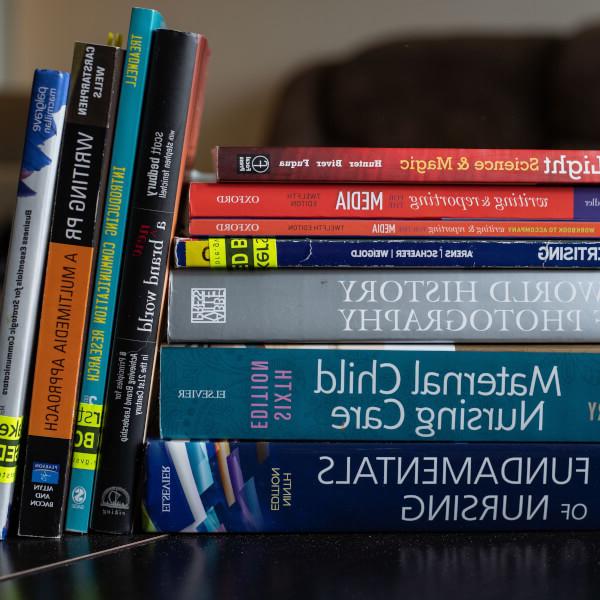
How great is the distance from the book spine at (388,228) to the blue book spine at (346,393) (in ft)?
0.29

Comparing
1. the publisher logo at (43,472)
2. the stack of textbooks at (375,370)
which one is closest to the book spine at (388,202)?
the stack of textbooks at (375,370)

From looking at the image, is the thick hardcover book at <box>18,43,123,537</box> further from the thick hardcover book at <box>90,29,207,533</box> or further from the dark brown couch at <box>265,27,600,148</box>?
the dark brown couch at <box>265,27,600,148</box>

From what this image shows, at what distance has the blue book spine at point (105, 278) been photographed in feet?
1.69

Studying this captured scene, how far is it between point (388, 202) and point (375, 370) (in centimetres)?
13

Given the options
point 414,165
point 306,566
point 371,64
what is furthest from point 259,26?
point 306,566

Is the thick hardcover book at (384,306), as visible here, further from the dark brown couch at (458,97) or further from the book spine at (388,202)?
the dark brown couch at (458,97)

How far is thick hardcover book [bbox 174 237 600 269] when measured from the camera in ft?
1.70

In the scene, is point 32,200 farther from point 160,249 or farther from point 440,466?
point 440,466

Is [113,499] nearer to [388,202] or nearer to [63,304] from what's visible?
[63,304]

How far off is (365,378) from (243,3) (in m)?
0.59

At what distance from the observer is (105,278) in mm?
515

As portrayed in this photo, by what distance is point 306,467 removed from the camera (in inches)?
20.3

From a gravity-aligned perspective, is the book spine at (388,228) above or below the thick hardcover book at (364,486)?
above

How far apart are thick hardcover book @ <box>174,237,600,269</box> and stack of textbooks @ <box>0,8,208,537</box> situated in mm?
35
